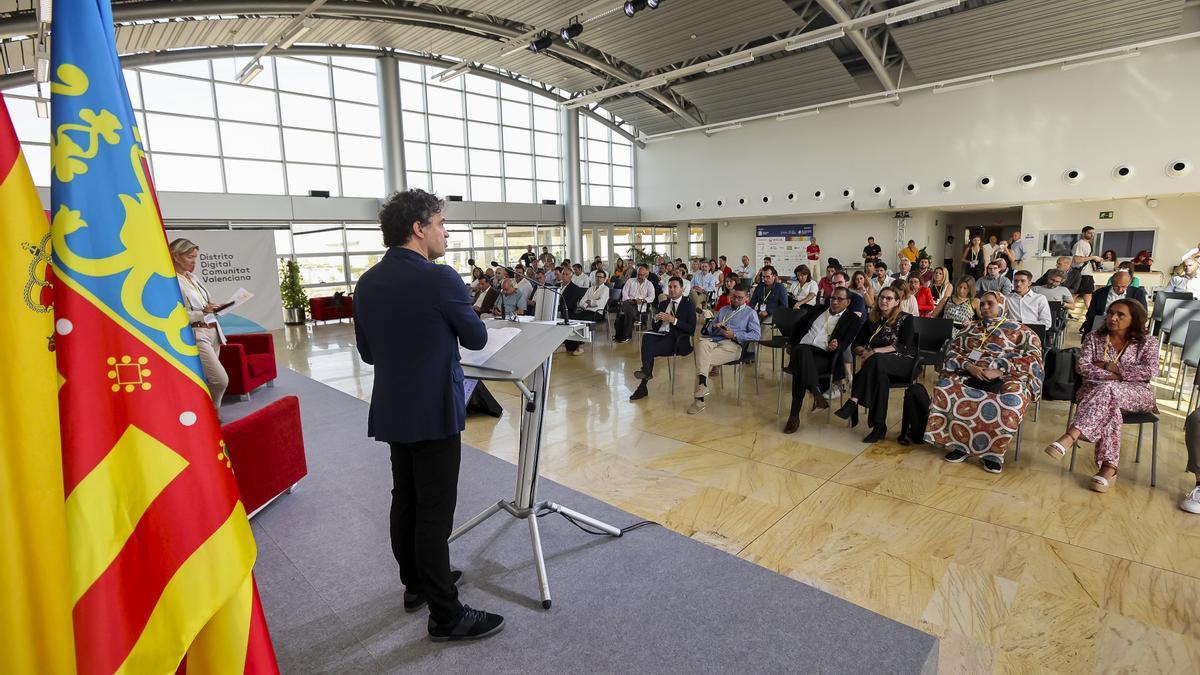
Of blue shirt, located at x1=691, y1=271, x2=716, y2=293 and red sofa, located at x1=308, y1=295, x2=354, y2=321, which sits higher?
blue shirt, located at x1=691, y1=271, x2=716, y2=293

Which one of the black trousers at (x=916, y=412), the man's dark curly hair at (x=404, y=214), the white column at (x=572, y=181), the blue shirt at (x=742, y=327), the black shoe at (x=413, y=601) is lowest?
the black shoe at (x=413, y=601)

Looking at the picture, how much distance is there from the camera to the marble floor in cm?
221

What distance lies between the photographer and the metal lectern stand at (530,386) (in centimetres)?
202

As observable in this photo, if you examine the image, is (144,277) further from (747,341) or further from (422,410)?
(747,341)

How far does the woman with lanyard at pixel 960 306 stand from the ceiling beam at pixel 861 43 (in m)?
5.74

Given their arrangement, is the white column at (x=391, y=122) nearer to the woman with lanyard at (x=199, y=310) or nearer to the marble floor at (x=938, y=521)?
the woman with lanyard at (x=199, y=310)

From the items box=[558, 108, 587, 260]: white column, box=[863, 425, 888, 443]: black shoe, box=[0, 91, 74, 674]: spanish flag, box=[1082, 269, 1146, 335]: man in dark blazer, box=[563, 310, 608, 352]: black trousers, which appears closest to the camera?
box=[0, 91, 74, 674]: spanish flag

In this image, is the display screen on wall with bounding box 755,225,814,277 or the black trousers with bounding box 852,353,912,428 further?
the display screen on wall with bounding box 755,225,814,277

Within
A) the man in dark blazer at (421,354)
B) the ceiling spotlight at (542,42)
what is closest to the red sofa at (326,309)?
the ceiling spotlight at (542,42)

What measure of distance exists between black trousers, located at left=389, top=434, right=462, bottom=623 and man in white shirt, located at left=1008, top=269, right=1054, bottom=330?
19.9 feet

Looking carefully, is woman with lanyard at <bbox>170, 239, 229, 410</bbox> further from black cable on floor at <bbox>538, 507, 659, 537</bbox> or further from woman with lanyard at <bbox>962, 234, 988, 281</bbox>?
woman with lanyard at <bbox>962, 234, 988, 281</bbox>

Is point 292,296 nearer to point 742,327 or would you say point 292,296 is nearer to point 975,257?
point 742,327

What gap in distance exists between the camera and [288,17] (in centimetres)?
1000

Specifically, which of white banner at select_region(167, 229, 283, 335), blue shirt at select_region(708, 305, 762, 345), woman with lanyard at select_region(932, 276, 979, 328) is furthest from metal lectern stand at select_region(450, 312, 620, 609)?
white banner at select_region(167, 229, 283, 335)
